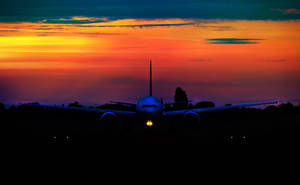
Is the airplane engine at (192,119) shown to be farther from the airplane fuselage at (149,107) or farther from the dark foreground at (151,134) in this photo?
the airplane fuselage at (149,107)

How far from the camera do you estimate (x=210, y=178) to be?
730 inches

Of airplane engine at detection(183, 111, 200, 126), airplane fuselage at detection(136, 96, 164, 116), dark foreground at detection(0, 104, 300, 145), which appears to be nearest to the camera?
dark foreground at detection(0, 104, 300, 145)

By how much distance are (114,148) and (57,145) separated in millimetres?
4231

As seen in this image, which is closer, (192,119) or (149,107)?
(149,107)

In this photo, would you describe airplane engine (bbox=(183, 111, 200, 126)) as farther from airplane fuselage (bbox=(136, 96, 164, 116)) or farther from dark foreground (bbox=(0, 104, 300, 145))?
airplane fuselage (bbox=(136, 96, 164, 116))

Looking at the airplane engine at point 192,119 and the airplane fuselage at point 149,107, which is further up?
the airplane fuselage at point 149,107

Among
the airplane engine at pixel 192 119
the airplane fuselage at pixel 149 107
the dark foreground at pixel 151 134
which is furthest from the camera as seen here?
the airplane engine at pixel 192 119

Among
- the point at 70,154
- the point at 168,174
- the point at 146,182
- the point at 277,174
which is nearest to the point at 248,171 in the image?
the point at 277,174

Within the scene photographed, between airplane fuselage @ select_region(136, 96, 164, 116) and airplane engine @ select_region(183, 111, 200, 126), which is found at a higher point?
airplane fuselage @ select_region(136, 96, 164, 116)

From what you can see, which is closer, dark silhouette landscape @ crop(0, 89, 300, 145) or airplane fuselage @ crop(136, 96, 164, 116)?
dark silhouette landscape @ crop(0, 89, 300, 145)

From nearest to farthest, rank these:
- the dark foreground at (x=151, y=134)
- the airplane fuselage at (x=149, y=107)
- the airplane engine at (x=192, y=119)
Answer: the dark foreground at (x=151, y=134) → the airplane fuselage at (x=149, y=107) → the airplane engine at (x=192, y=119)

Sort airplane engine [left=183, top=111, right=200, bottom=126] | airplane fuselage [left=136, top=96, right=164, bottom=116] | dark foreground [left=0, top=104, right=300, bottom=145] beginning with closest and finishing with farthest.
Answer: dark foreground [left=0, top=104, right=300, bottom=145], airplane fuselage [left=136, top=96, right=164, bottom=116], airplane engine [left=183, top=111, right=200, bottom=126]

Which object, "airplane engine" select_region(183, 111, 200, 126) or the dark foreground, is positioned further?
"airplane engine" select_region(183, 111, 200, 126)

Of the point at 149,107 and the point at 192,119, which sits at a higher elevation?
the point at 149,107
